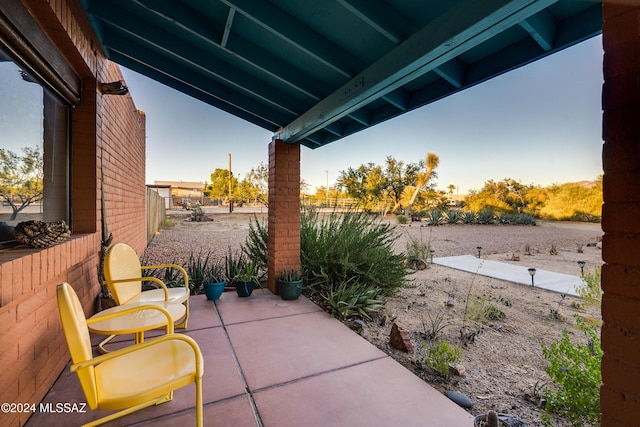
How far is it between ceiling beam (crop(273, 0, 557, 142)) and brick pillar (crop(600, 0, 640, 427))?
1.18 feet

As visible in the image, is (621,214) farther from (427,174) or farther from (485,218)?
(427,174)

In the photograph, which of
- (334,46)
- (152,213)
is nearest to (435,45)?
(334,46)

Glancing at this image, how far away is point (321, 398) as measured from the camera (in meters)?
1.89

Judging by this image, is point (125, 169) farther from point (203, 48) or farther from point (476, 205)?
point (476, 205)

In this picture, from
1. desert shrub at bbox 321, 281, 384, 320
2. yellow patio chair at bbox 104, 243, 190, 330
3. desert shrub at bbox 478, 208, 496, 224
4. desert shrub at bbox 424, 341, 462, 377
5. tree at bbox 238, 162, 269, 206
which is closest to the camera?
desert shrub at bbox 424, 341, 462, 377

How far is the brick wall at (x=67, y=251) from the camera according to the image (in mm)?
1480

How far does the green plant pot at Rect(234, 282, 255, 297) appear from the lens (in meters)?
3.81

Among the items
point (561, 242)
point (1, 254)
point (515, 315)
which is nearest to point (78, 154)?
point (1, 254)

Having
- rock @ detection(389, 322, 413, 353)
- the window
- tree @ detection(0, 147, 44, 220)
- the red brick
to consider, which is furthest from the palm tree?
the red brick

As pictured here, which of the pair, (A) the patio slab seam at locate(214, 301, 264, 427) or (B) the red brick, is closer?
(B) the red brick

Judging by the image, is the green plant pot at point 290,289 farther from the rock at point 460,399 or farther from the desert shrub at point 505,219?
the desert shrub at point 505,219

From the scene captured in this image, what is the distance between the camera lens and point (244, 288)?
3.81m

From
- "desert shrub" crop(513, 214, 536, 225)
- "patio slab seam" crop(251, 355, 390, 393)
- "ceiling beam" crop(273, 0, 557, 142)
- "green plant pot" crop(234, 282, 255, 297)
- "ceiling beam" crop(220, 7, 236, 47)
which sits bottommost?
"patio slab seam" crop(251, 355, 390, 393)

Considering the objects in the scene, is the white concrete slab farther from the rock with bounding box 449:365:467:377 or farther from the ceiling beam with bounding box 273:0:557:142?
the ceiling beam with bounding box 273:0:557:142
